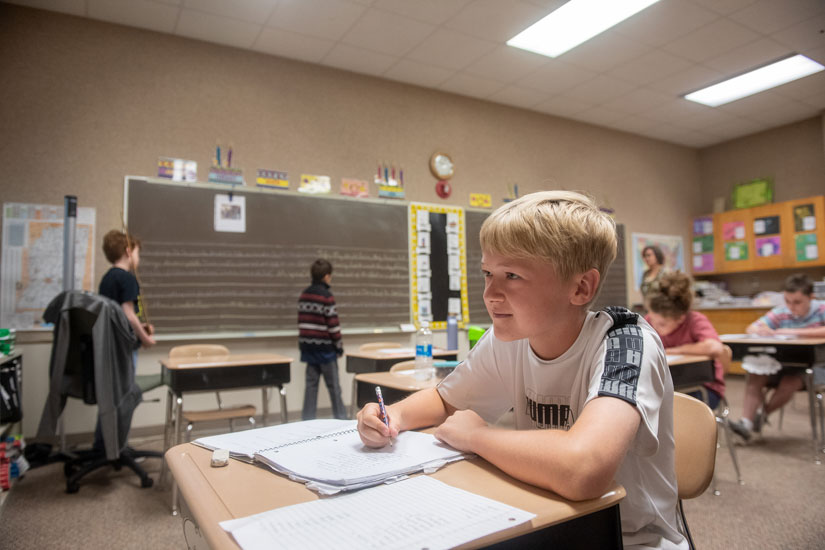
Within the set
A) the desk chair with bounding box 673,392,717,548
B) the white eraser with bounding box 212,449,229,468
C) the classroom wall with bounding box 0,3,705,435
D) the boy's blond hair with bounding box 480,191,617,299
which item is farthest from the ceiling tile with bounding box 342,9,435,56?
the white eraser with bounding box 212,449,229,468

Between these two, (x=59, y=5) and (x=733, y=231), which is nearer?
(x=59, y=5)

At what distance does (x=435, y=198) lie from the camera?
5.11 meters

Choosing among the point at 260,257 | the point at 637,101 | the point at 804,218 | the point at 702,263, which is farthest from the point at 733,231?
the point at 260,257

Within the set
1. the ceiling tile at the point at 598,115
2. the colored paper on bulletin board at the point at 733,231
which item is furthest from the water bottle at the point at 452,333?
the colored paper on bulletin board at the point at 733,231

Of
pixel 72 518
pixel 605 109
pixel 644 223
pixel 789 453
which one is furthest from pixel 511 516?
pixel 644 223

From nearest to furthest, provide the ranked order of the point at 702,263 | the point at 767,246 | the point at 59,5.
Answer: the point at 59,5 < the point at 767,246 < the point at 702,263

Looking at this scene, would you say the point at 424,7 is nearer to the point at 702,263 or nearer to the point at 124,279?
the point at 124,279

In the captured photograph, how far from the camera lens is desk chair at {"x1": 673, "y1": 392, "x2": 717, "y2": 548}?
1.13 metres

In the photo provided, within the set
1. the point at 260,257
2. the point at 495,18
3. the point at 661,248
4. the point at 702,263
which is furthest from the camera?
the point at 702,263

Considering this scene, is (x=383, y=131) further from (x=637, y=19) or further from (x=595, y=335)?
(x=595, y=335)

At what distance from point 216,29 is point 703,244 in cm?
646

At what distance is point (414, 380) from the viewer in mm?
2125

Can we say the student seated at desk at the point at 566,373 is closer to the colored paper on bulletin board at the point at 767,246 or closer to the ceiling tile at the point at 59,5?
the ceiling tile at the point at 59,5

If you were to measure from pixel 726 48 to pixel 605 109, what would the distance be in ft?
4.76
